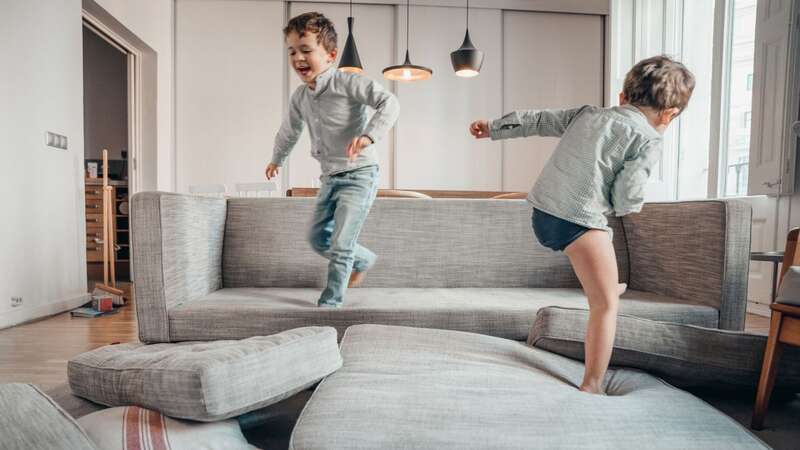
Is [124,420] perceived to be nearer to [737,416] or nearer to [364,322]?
[364,322]

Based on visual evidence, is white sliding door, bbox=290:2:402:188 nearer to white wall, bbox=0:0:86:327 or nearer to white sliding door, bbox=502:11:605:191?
white sliding door, bbox=502:11:605:191

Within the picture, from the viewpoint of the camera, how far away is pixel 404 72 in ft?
14.1

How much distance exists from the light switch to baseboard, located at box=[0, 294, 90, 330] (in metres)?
1.02

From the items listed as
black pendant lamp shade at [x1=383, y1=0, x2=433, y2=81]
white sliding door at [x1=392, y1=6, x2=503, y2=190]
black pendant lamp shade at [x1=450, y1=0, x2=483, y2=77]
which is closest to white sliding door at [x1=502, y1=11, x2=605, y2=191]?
white sliding door at [x1=392, y1=6, x2=503, y2=190]

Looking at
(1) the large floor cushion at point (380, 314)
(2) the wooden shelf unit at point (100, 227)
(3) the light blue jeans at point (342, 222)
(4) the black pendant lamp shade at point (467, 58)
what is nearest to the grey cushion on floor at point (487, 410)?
(1) the large floor cushion at point (380, 314)

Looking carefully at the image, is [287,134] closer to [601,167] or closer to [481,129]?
[481,129]

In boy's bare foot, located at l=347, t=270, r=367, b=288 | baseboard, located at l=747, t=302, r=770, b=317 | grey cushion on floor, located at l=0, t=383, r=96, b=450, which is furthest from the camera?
baseboard, located at l=747, t=302, r=770, b=317

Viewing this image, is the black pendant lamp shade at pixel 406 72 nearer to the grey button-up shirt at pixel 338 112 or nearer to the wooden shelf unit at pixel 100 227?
the grey button-up shirt at pixel 338 112

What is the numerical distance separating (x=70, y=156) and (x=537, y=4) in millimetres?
4905

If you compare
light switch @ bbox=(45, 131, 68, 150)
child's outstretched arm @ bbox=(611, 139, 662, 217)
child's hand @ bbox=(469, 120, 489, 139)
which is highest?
light switch @ bbox=(45, 131, 68, 150)

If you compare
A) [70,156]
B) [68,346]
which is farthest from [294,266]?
[70,156]

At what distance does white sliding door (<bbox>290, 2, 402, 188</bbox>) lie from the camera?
5816mm

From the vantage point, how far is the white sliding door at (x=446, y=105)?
5.90m

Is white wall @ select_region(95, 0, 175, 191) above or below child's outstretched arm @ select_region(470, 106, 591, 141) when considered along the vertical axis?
above
